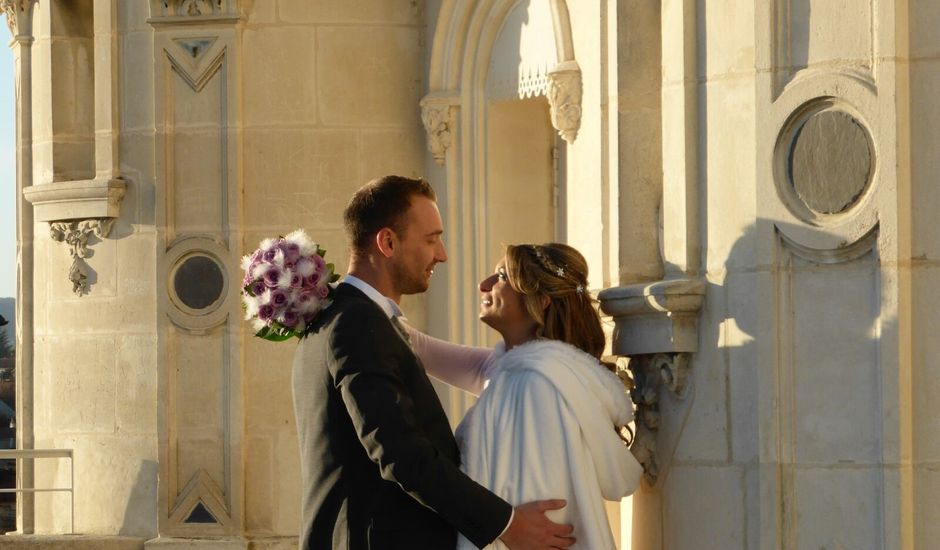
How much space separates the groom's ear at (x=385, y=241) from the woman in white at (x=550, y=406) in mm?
428

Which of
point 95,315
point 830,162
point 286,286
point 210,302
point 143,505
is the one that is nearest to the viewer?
point 830,162

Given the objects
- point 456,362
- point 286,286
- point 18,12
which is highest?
point 18,12

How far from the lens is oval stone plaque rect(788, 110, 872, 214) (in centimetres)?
614

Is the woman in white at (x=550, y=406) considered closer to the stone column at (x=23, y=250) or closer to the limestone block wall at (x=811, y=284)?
the limestone block wall at (x=811, y=284)

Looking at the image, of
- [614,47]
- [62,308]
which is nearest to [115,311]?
[62,308]

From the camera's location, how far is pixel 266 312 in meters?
6.46

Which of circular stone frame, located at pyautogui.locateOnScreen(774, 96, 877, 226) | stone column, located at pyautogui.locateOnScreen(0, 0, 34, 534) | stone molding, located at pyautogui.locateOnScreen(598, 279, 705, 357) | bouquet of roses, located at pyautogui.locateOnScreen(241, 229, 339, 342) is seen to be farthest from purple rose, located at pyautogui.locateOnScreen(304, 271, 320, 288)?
stone column, located at pyautogui.locateOnScreen(0, 0, 34, 534)

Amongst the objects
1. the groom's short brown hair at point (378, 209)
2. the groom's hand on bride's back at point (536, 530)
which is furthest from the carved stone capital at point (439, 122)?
the groom's hand on bride's back at point (536, 530)

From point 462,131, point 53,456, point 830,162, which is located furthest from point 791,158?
point 53,456

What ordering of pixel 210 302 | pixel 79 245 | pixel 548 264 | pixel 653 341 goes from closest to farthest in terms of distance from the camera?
1. pixel 548 264
2. pixel 653 341
3. pixel 210 302
4. pixel 79 245

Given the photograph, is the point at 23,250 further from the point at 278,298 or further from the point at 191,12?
the point at 278,298

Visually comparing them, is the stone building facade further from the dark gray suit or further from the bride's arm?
the dark gray suit

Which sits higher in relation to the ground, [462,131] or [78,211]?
[462,131]

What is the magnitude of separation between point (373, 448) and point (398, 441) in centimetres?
9
